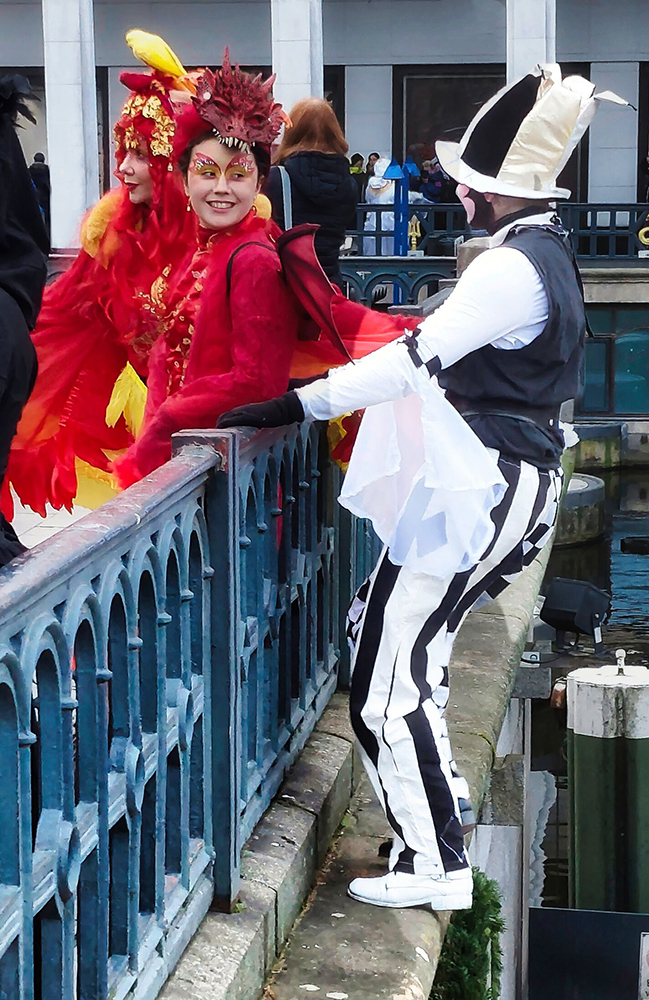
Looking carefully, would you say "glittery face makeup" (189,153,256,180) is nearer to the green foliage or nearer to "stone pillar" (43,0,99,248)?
the green foliage

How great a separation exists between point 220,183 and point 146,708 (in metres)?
1.34

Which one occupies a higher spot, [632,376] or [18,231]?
[18,231]

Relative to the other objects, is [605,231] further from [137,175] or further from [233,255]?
[233,255]

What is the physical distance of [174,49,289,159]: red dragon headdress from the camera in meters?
3.08

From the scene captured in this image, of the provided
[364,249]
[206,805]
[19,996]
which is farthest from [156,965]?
[364,249]

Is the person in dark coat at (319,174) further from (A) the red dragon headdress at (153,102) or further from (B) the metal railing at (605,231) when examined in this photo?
(B) the metal railing at (605,231)

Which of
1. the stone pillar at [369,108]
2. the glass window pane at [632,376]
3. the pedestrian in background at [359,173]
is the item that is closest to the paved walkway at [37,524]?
the pedestrian in background at [359,173]

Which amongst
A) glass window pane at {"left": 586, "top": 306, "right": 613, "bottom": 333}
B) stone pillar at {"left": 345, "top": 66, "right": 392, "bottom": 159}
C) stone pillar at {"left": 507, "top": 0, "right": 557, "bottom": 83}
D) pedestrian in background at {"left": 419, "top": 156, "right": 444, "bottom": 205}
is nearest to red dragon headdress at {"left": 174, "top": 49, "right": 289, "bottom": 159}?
glass window pane at {"left": 586, "top": 306, "right": 613, "bottom": 333}

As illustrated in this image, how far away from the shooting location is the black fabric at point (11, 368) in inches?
94.0

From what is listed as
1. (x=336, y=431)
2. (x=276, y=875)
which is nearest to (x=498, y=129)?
(x=336, y=431)

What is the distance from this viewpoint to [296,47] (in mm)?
18953

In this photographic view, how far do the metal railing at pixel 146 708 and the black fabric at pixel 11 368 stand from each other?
0.28 m

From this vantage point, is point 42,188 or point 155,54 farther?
point 155,54

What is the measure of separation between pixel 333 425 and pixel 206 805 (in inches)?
44.0
